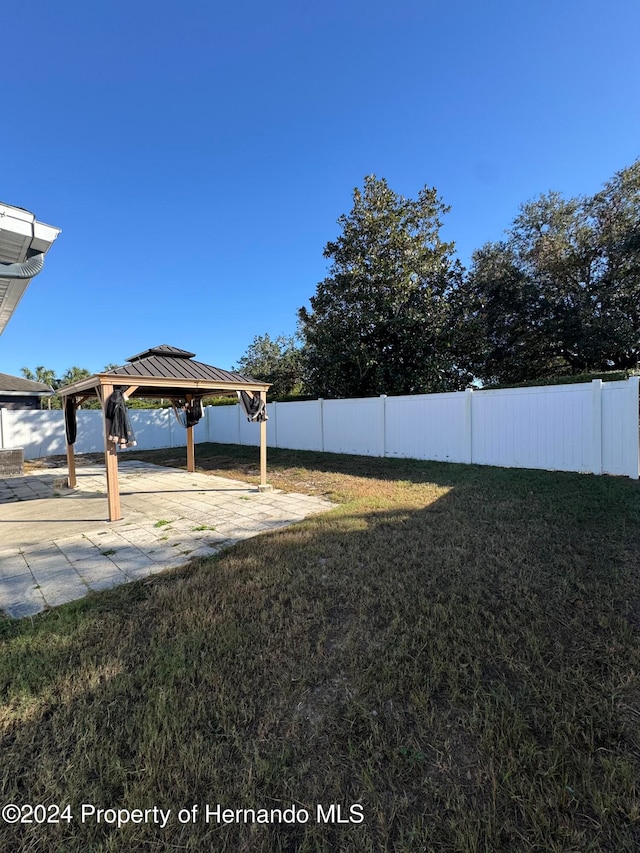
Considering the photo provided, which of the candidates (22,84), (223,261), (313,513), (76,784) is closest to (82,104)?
(22,84)

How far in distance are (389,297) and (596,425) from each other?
6635mm

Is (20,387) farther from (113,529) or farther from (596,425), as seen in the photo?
(596,425)

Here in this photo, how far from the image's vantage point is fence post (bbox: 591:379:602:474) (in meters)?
6.17

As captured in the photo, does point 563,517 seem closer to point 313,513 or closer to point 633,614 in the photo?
point 633,614

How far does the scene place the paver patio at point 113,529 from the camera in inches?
120

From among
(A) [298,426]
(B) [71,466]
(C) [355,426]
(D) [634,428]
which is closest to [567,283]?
(D) [634,428]

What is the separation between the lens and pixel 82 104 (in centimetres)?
668

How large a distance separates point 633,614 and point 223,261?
13626mm

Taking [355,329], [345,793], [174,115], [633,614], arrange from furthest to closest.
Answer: [355,329] → [174,115] → [633,614] → [345,793]

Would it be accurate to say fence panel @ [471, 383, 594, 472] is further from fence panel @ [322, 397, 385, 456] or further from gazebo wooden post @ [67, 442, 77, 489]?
gazebo wooden post @ [67, 442, 77, 489]

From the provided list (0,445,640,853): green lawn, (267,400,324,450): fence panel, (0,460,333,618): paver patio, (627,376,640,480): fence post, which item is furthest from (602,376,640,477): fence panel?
(267,400,324,450): fence panel

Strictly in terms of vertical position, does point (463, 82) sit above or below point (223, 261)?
above

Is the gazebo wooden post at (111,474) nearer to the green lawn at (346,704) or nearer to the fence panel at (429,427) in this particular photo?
the green lawn at (346,704)

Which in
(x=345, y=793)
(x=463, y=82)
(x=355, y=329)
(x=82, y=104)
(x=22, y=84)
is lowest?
(x=345, y=793)
